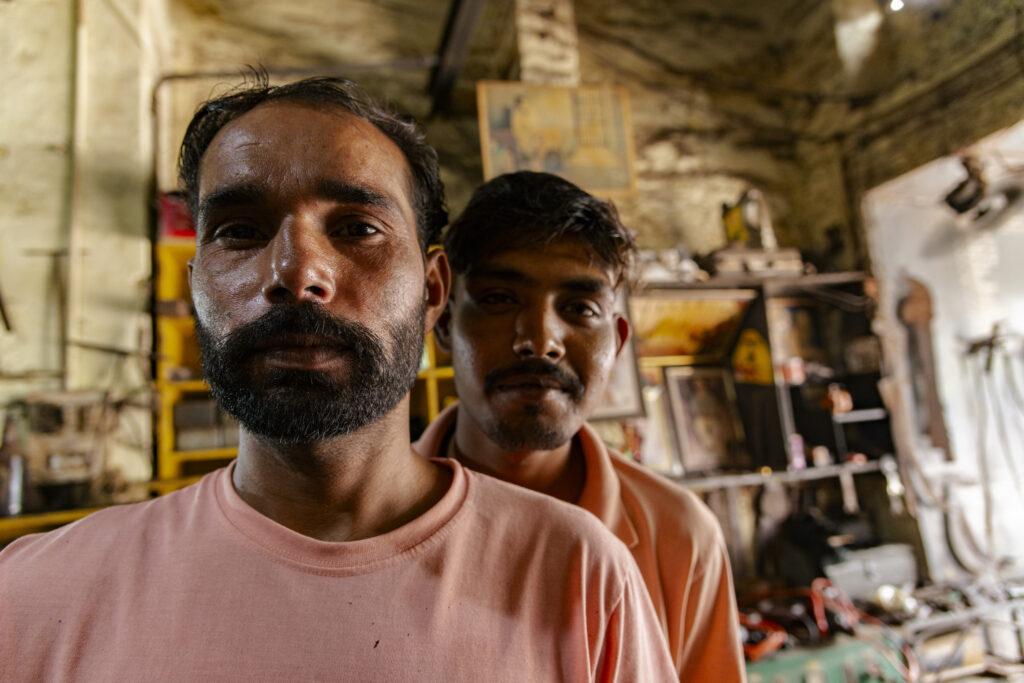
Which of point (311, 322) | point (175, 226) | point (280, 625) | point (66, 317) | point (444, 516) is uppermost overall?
point (175, 226)

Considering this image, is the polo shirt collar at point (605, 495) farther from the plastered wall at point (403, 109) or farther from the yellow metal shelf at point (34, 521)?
the plastered wall at point (403, 109)

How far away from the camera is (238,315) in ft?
2.63

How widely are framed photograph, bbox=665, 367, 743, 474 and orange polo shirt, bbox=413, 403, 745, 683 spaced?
8.55 ft

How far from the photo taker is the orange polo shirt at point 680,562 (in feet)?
3.88

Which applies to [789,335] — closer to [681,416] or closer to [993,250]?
[681,416]

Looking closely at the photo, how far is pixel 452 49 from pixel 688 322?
2.51 m

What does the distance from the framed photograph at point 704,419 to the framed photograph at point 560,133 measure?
59.4 inches

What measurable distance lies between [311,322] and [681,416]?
349 cm

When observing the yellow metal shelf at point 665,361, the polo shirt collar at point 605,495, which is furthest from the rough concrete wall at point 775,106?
the polo shirt collar at point 605,495

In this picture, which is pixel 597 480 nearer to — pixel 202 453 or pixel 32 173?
pixel 202 453

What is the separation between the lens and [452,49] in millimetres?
3619

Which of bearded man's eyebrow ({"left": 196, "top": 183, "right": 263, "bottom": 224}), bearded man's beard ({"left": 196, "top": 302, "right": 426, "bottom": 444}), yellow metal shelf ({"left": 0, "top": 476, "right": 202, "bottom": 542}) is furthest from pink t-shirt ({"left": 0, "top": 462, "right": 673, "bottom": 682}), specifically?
yellow metal shelf ({"left": 0, "top": 476, "right": 202, "bottom": 542})

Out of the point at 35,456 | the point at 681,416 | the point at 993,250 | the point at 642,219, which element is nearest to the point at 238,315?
the point at 35,456

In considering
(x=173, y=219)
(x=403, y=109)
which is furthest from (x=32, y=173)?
(x=403, y=109)
